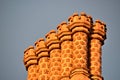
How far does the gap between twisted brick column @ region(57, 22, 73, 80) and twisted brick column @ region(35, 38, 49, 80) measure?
1.12 m

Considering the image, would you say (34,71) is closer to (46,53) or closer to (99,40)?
A: (46,53)

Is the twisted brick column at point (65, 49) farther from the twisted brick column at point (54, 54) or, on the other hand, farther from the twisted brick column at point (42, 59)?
the twisted brick column at point (42, 59)

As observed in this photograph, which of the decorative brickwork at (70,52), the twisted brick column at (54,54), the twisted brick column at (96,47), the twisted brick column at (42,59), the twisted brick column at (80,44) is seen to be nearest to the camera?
the twisted brick column at (80,44)

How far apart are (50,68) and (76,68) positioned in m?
2.36

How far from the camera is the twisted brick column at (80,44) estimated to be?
38.5m

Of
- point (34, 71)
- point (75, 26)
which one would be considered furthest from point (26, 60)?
point (75, 26)

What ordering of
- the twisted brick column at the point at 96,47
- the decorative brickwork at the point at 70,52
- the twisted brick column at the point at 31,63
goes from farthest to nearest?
the twisted brick column at the point at 31,63 → the twisted brick column at the point at 96,47 → the decorative brickwork at the point at 70,52

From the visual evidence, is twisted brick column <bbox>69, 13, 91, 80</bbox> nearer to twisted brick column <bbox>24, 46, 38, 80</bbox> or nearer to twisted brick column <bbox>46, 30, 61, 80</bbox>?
twisted brick column <bbox>46, 30, 61, 80</bbox>

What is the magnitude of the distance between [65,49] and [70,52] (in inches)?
12.8

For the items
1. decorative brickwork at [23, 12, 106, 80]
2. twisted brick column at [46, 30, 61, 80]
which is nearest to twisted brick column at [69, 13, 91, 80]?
decorative brickwork at [23, 12, 106, 80]

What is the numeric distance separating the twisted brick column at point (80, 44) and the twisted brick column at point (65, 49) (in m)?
0.34

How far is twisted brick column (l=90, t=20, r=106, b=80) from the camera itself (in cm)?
3988

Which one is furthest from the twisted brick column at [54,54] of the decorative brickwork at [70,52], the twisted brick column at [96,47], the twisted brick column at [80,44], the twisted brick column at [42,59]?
the twisted brick column at [96,47]

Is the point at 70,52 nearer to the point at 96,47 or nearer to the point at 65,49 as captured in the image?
the point at 65,49
